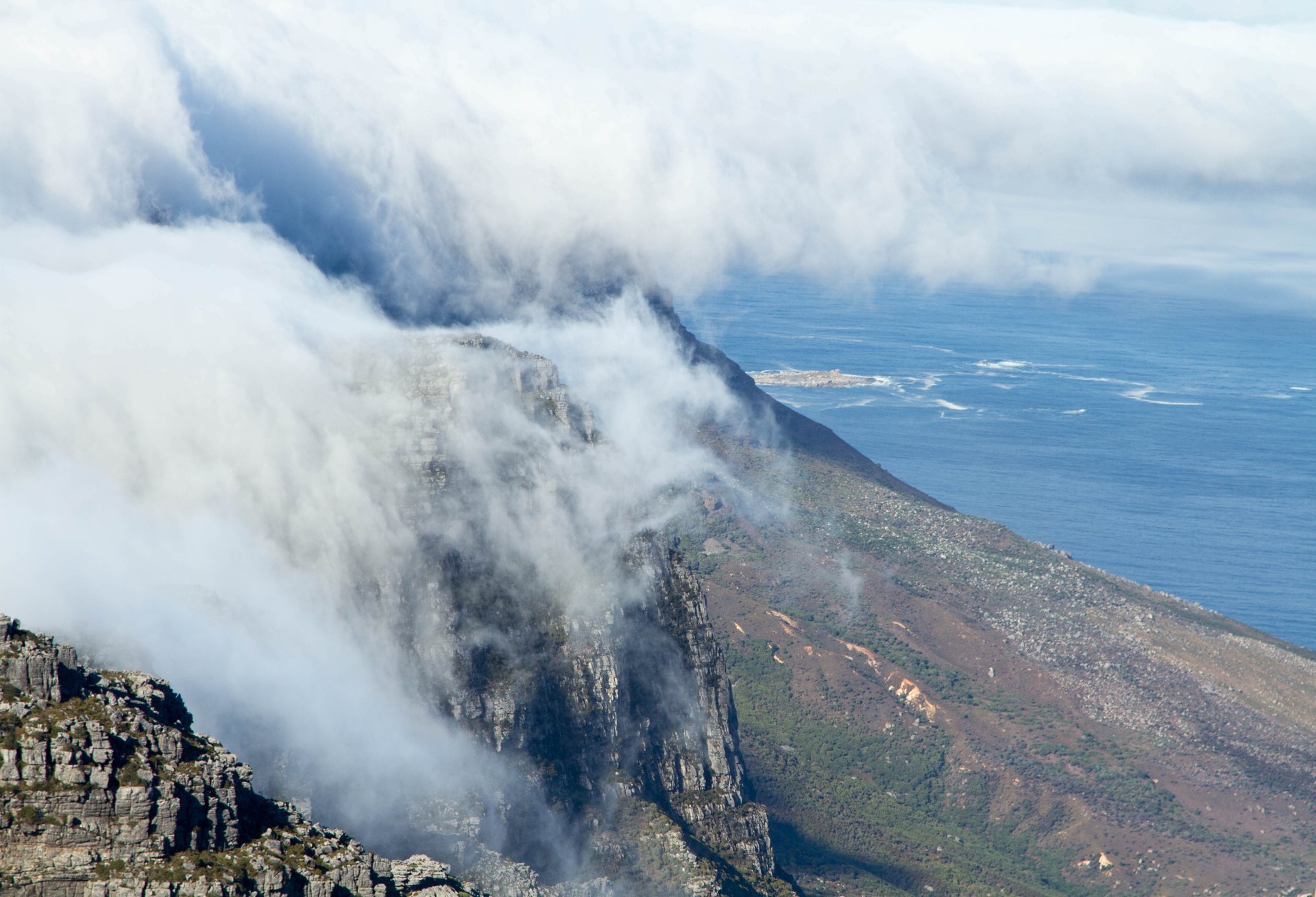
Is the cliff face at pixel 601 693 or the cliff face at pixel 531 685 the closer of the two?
the cliff face at pixel 531 685

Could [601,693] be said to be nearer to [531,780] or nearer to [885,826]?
[531,780]

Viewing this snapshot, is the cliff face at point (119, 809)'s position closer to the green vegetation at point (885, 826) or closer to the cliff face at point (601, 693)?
the cliff face at point (601, 693)

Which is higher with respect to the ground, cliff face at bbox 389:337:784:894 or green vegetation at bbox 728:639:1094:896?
cliff face at bbox 389:337:784:894

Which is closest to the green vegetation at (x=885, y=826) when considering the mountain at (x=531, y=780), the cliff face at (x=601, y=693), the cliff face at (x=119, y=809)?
the mountain at (x=531, y=780)

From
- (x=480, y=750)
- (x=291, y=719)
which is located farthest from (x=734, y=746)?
(x=291, y=719)

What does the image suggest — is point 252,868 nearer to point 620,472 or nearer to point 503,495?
point 503,495

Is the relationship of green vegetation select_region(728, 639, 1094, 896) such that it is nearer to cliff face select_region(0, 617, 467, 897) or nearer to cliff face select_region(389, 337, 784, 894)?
cliff face select_region(389, 337, 784, 894)

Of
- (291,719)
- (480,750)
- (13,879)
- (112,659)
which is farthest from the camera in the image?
(480,750)

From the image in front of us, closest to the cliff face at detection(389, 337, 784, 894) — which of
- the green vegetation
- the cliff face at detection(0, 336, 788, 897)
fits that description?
the cliff face at detection(0, 336, 788, 897)
